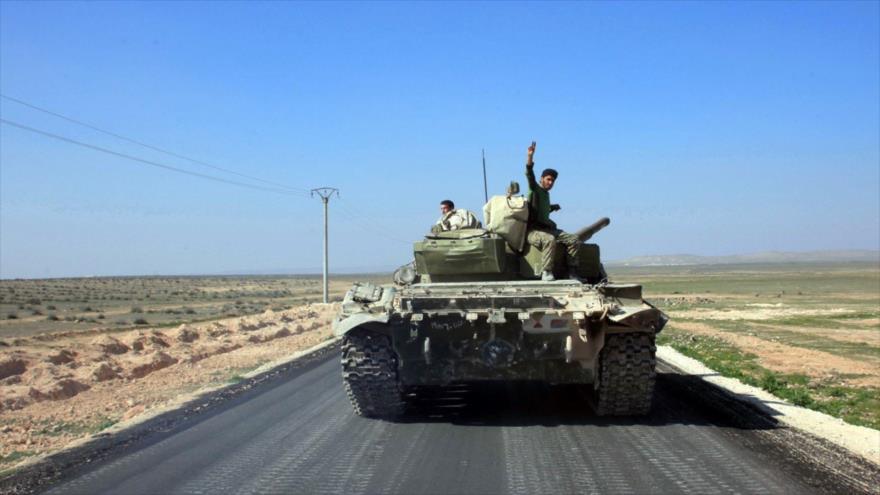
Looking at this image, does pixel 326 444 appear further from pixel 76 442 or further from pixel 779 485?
pixel 779 485

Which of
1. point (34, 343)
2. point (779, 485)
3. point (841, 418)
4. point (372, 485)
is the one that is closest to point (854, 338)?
point (841, 418)

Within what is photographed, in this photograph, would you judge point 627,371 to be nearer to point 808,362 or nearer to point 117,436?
point 117,436

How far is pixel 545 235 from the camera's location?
1112 cm

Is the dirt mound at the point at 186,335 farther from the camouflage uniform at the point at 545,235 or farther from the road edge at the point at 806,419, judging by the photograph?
the camouflage uniform at the point at 545,235

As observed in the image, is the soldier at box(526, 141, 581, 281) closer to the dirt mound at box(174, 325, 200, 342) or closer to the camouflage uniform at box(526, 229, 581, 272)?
the camouflage uniform at box(526, 229, 581, 272)

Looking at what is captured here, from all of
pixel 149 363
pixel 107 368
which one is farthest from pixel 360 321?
pixel 149 363

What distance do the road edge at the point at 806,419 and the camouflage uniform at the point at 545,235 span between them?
3.01m

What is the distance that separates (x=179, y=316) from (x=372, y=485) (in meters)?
40.8

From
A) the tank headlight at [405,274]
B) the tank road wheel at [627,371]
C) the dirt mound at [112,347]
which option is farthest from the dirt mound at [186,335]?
the tank road wheel at [627,371]

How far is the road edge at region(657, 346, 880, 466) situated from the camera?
8523 mm

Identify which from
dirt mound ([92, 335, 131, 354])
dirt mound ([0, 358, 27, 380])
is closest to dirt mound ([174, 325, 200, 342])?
dirt mound ([92, 335, 131, 354])

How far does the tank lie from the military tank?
0.01m

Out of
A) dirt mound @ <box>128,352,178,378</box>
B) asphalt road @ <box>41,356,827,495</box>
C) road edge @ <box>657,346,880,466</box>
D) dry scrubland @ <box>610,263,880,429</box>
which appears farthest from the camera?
dirt mound @ <box>128,352,178,378</box>

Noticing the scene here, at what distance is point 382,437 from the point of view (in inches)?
344
